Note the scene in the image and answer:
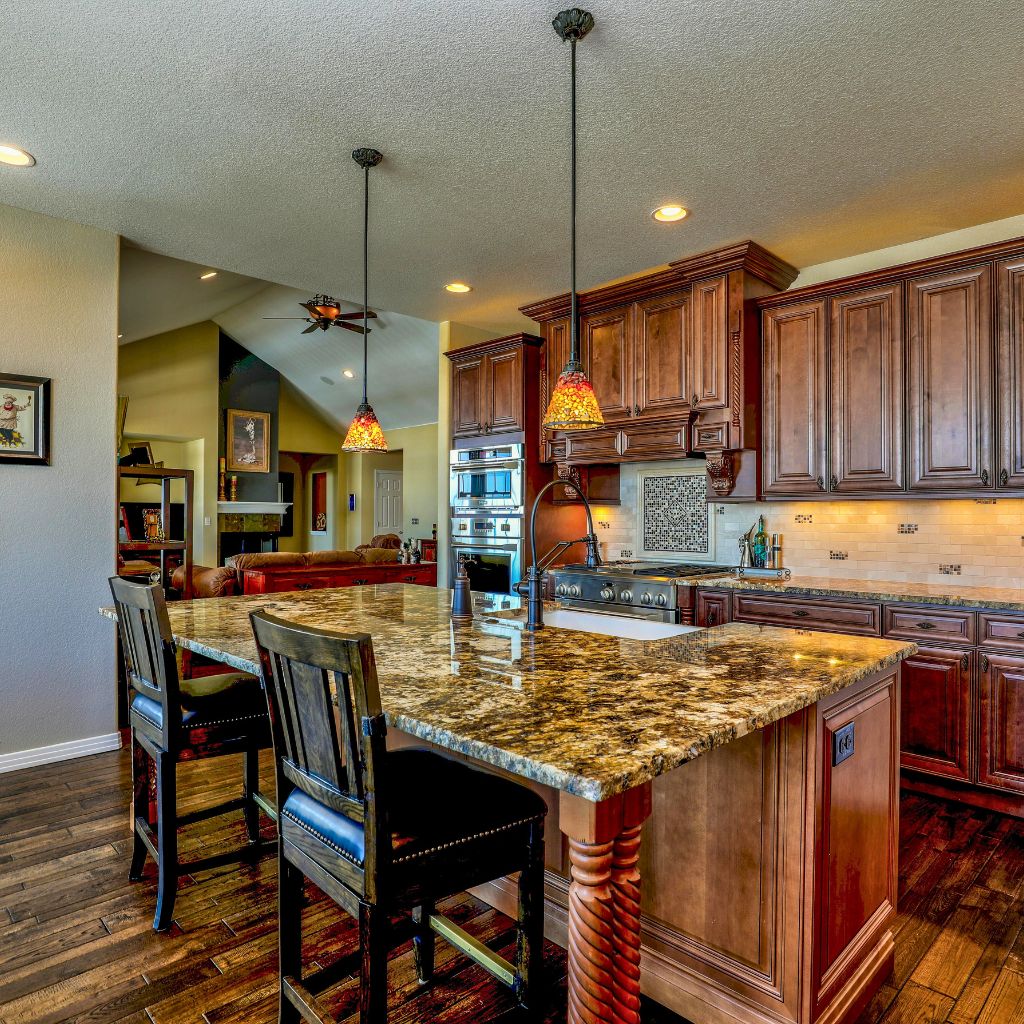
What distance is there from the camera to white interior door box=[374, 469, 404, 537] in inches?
528

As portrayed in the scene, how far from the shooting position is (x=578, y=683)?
4.93 ft

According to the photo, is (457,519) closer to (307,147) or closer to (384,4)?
(307,147)

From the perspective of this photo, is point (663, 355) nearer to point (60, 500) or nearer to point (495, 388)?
point (495, 388)

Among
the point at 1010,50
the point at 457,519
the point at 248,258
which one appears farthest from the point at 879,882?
the point at 248,258

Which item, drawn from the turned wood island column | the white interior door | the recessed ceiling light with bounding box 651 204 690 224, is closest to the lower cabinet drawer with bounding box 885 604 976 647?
the recessed ceiling light with bounding box 651 204 690 224

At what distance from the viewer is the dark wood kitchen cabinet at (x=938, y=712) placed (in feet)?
9.61

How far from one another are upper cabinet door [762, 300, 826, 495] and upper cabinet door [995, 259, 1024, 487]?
78cm

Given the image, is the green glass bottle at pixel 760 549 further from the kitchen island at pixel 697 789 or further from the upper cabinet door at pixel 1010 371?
the kitchen island at pixel 697 789

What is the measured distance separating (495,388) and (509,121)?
8.18ft

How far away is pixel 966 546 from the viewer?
11.3ft

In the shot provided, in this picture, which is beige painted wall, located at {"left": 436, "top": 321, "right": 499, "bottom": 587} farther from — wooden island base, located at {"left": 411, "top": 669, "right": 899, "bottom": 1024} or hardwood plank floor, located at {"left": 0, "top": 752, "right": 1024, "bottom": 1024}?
wooden island base, located at {"left": 411, "top": 669, "right": 899, "bottom": 1024}

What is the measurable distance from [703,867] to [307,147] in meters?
2.89

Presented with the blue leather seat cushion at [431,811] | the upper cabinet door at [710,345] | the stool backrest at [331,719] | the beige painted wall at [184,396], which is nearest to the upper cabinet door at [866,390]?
the upper cabinet door at [710,345]

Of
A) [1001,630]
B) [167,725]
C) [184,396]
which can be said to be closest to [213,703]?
[167,725]
